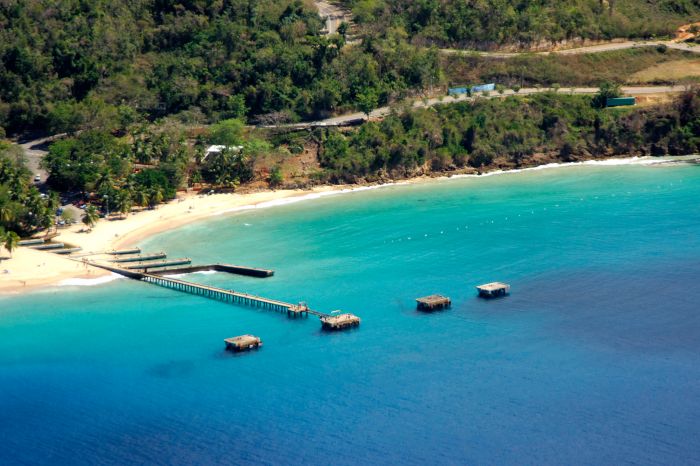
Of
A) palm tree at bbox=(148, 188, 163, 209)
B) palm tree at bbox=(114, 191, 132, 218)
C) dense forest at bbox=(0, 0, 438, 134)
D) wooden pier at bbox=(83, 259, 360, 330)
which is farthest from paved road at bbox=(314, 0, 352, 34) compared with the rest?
wooden pier at bbox=(83, 259, 360, 330)

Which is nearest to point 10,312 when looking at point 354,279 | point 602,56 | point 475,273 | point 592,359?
point 354,279

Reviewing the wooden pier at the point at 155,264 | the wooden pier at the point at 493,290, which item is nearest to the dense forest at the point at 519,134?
the wooden pier at the point at 155,264

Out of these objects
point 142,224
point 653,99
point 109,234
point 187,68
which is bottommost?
point 109,234

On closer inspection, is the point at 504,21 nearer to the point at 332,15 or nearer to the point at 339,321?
the point at 332,15

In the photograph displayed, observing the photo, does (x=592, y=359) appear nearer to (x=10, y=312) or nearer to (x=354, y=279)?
(x=354, y=279)

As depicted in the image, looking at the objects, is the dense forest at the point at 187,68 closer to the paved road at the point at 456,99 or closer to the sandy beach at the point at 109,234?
the paved road at the point at 456,99

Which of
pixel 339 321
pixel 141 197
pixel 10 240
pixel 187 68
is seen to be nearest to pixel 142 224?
pixel 141 197
